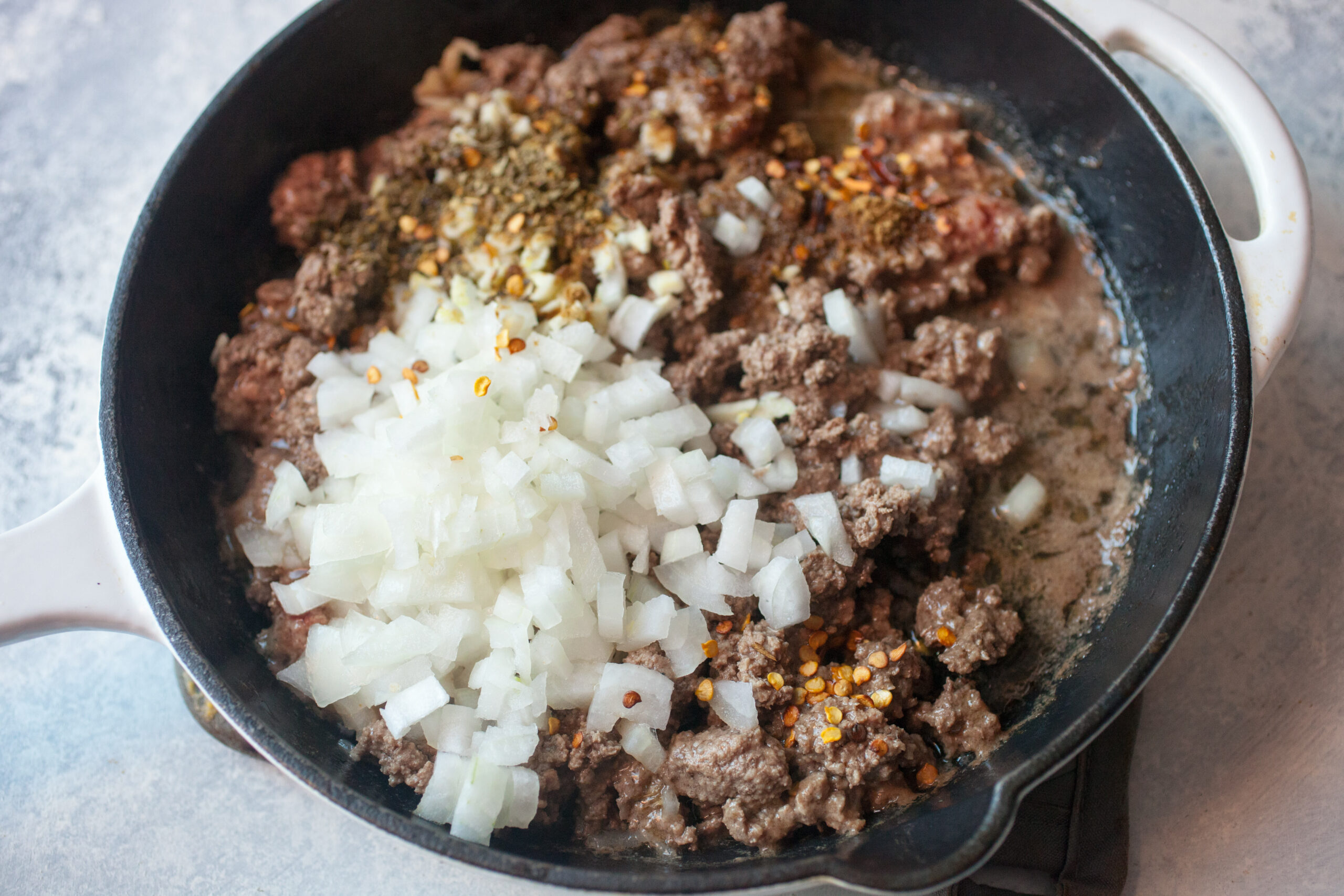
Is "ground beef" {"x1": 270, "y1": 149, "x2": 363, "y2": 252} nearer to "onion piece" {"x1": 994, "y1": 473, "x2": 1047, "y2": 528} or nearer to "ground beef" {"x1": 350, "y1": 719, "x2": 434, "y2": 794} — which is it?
"ground beef" {"x1": 350, "y1": 719, "x2": 434, "y2": 794}

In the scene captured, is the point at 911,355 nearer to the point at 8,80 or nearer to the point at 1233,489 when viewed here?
the point at 1233,489

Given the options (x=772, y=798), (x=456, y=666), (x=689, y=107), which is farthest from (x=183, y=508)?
(x=689, y=107)

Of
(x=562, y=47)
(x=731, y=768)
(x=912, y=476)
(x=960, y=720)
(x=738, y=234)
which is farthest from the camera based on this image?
(x=562, y=47)

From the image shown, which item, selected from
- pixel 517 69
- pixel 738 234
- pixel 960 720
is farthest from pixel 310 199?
pixel 960 720

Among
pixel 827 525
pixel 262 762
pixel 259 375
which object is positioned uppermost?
pixel 259 375

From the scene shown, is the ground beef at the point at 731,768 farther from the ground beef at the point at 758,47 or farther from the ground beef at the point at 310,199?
the ground beef at the point at 758,47

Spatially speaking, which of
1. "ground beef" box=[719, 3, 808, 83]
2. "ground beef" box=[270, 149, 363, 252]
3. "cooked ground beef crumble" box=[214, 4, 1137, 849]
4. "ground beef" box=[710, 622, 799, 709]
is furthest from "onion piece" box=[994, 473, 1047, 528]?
"ground beef" box=[270, 149, 363, 252]

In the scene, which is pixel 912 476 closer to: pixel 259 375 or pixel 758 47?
pixel 758 47
